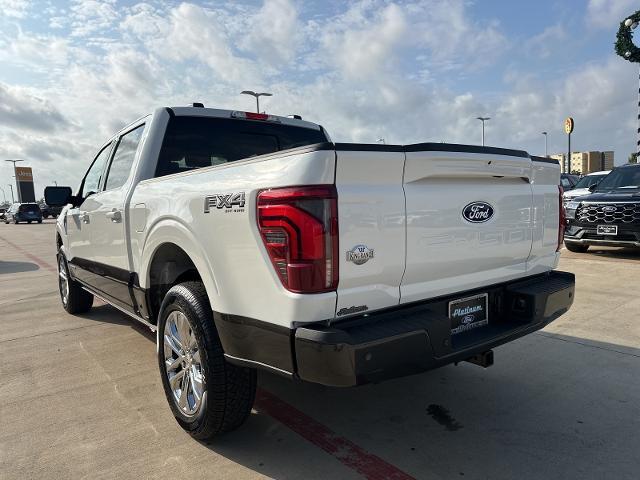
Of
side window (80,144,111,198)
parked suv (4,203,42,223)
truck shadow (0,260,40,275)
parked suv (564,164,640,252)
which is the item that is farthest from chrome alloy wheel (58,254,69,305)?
parked suv (4,203,42,223)

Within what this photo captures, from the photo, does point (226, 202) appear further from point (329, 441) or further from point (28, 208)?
point (28, 208)

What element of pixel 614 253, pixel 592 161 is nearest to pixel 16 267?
pixel 614 253

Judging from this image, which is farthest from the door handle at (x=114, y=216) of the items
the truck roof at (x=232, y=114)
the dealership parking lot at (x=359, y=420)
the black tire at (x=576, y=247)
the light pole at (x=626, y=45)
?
the light pole at (x=626, y=45)

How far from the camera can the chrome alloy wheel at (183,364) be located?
2.75m

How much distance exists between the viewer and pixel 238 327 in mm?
2338

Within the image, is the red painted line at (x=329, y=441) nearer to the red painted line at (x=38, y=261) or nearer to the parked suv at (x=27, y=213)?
the red painted line at (x=38, y=261)

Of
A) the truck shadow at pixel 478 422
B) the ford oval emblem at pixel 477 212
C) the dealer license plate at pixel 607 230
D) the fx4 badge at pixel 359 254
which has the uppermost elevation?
the ford oval emblem at pixel 477 212

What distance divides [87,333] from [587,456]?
463 cm

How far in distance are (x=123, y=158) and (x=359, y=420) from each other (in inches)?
112

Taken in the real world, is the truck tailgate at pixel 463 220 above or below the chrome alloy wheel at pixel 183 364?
above

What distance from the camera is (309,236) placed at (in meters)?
2.02

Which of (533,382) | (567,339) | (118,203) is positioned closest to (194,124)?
(118,203)

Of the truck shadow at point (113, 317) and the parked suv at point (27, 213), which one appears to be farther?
the parked suv at point (27, 213)

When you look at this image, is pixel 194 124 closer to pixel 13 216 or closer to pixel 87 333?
pixel 87 333
